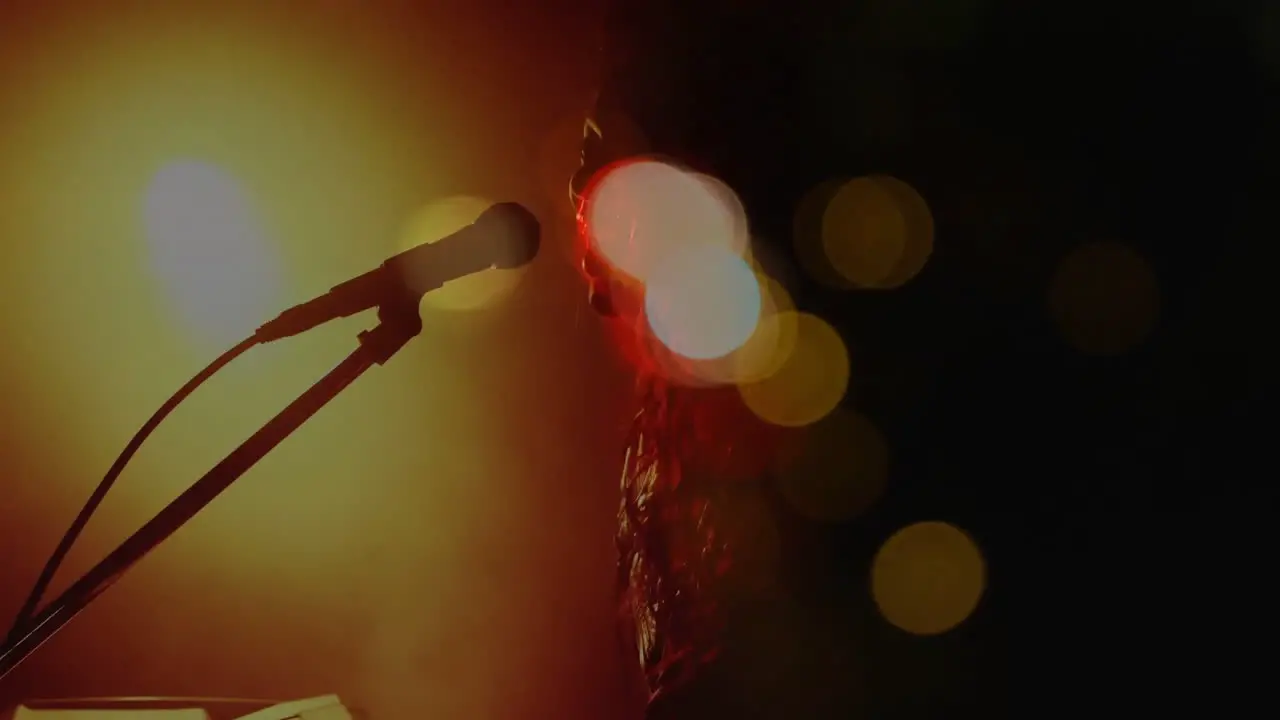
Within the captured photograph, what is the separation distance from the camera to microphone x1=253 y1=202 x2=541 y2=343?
0.64 meters

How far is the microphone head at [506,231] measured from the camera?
637 millimetres

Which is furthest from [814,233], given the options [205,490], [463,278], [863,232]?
[463,278]

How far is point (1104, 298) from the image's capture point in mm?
593

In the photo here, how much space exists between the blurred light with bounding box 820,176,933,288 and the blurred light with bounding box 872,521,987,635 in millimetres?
175

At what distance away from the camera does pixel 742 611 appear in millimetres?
744

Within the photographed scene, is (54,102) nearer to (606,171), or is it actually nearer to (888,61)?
(606,171)

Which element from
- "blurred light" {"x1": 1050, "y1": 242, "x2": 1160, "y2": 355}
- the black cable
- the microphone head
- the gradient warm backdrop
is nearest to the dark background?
"blurred light" {"x1": 1050, "y1": 242, "x2": 1160, "y2": 355}

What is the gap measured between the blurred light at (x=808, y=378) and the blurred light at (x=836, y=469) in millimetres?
13

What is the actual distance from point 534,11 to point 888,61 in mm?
756

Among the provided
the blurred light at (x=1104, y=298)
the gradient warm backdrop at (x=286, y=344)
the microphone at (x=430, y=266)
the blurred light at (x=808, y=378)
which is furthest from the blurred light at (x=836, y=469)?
the gradient warm backdrop at (x=286, y=344)

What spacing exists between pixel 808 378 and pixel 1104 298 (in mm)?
214

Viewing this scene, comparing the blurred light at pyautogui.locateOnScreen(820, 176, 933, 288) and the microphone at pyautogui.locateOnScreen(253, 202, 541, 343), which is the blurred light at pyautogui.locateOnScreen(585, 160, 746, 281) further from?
the microphone at pyautogui.locateOnScreen(253, 202, 541, 343)

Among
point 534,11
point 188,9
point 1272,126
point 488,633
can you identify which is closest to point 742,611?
point 1272,126

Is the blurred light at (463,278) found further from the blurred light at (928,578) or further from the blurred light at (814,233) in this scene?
the blurred light at (928,578)
